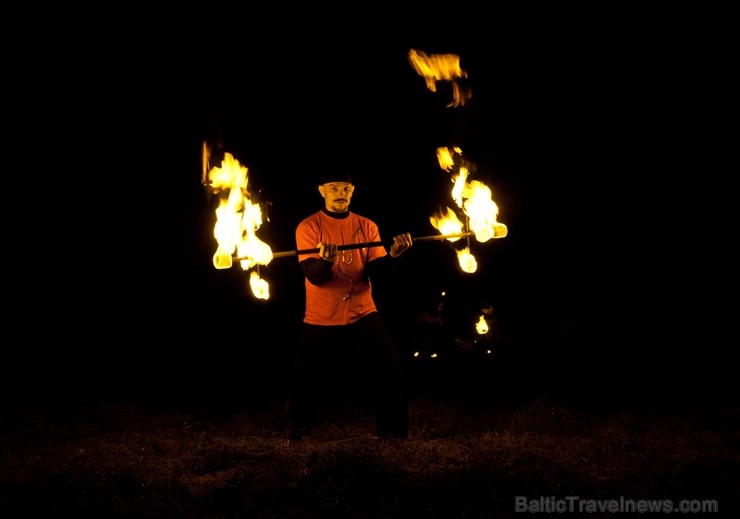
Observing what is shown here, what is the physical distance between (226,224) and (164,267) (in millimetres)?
2920

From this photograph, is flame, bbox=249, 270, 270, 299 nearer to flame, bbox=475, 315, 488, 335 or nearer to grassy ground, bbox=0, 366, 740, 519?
grassy ground, bbox=0, 366, 740, 519

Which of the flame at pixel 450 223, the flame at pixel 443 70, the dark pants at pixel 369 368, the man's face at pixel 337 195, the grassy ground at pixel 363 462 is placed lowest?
the grassy ground at pixel 363 462

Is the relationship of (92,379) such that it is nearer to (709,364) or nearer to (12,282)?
(12,282)

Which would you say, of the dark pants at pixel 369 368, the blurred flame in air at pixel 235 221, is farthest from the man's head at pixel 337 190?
the dark pants at pixel 369 368

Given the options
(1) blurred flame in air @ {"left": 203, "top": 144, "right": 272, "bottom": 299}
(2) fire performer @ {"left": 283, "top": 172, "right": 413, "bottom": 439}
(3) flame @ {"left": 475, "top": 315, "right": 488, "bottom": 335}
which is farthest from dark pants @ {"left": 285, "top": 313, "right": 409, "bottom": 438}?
(3) flame @ {"left": 475, "top": 315, "right": 488, "bottom": 335}

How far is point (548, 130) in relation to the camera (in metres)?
7.50

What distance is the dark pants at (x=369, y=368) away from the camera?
16.9 feet

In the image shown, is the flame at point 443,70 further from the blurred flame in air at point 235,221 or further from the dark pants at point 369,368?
the dark pants at point 369,368

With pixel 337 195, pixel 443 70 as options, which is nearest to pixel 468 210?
pixel 337 195

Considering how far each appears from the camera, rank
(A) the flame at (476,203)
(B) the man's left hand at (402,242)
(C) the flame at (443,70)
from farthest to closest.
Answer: (C) the flame at (443,70), (B) the man's left hand at (402,242), (A) the flame at (476,203)

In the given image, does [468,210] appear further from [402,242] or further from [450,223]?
[402,242]

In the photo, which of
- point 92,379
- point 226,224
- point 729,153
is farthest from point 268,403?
point 729,153

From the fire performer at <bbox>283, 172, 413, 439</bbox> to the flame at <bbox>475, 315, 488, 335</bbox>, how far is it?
3.07 metres

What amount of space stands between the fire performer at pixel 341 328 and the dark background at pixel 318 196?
4.82 ft
